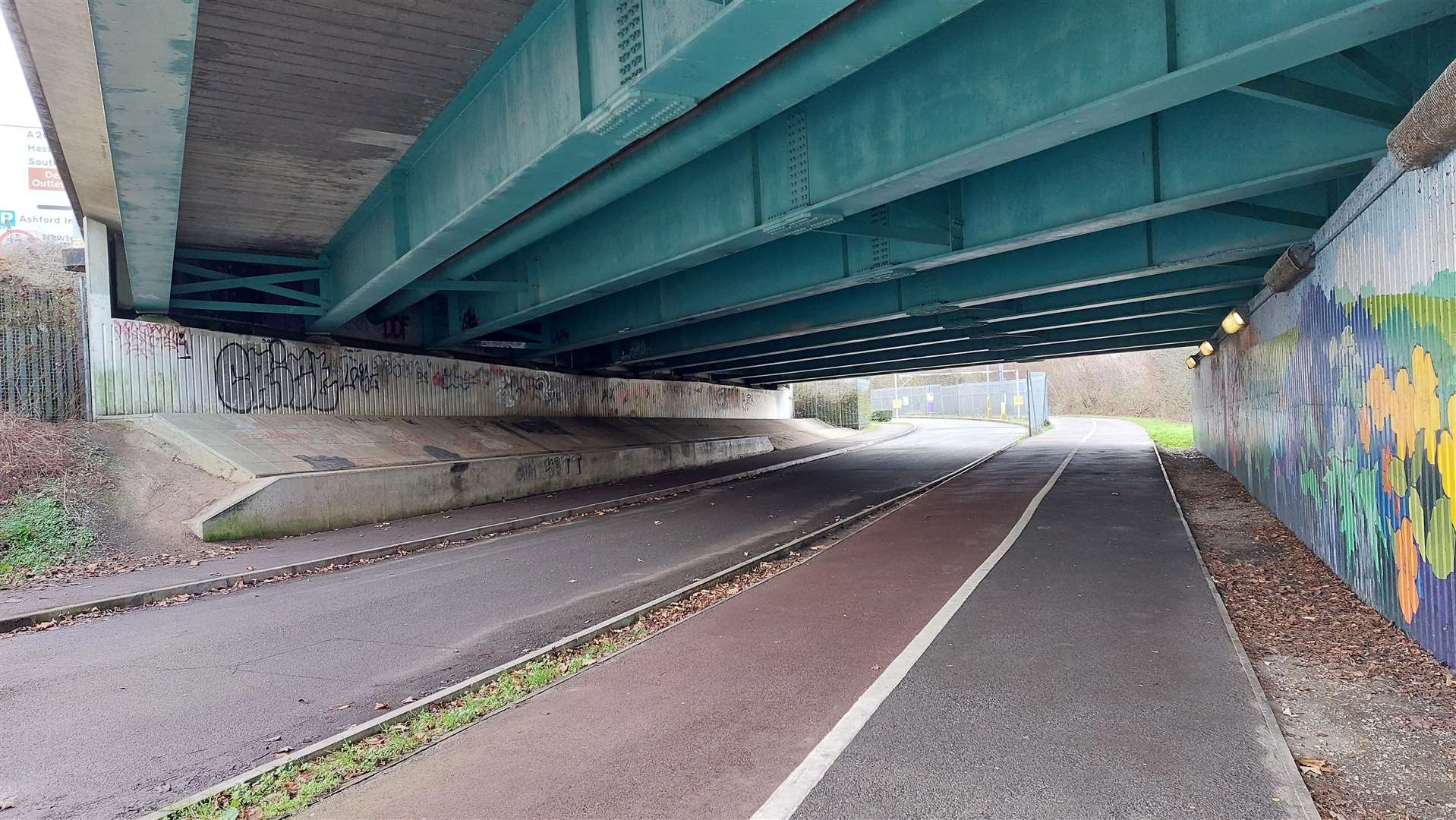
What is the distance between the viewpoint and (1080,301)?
16.1 m

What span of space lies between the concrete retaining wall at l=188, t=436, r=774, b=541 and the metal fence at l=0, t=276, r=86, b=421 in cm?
482

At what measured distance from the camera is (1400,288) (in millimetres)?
6035

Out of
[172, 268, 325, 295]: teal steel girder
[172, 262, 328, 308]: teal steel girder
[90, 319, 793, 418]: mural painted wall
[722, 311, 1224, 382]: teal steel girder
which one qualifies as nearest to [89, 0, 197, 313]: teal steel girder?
[172, 262, 328, 308]: teal steel girder

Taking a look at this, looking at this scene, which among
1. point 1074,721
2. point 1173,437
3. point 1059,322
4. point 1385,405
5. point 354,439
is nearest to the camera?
point 1074,721

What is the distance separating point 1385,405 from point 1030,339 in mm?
17157

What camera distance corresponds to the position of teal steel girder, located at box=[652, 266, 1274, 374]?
13948 millimetres

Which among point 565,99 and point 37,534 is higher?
point 565,99

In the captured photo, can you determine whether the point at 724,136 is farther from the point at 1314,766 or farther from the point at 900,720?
the point at 1314,766

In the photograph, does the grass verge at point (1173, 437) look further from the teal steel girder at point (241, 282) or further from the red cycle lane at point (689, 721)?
the teal steel girder at point (241, 282)

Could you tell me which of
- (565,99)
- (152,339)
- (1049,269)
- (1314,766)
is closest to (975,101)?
(565,99)

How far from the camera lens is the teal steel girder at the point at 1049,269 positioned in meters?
10.8

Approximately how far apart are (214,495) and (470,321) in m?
7.51

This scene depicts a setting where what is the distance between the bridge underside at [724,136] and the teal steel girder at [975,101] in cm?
3

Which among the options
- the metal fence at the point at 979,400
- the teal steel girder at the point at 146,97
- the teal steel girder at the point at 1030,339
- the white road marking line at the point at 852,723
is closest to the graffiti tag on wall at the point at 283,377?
the teal steel girder at the point at 146,97
